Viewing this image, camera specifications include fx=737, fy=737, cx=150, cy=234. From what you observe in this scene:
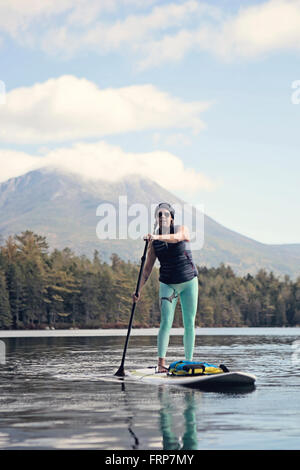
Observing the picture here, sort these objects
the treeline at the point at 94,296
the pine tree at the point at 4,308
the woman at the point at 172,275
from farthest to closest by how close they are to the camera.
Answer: the treeline at the point at 94,296 < the pine tree at the point at 4,308 < the woman at the point at 172,275

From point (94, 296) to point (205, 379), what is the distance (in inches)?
4541

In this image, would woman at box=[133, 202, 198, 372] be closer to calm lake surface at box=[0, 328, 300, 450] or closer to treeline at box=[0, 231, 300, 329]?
calm lake surface at box=[0, 328, 300, 450]

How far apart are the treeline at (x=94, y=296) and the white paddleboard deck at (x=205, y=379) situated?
3859 inches

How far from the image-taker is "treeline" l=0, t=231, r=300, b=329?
116562 millimetres

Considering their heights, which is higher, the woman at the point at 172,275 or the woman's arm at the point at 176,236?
the woman's arm at the point at 176,236

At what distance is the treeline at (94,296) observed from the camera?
11656 centimetres

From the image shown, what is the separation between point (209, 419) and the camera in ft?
27.2

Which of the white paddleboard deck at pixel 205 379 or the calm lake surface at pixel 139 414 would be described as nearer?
the calm lake surface at pixel 139 414

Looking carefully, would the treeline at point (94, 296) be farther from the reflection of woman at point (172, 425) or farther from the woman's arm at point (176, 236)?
the reflection of woman at point (172, 425)

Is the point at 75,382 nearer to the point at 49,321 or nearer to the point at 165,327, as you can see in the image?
the point at 165,327

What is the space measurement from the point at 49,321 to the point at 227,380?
112535mm

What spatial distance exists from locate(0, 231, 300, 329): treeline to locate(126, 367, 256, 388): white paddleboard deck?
3859 inches

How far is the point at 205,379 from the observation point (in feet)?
38.7

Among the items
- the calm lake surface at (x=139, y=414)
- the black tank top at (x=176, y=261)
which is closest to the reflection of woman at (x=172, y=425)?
the calm lake surface at (x=139, y=414)
